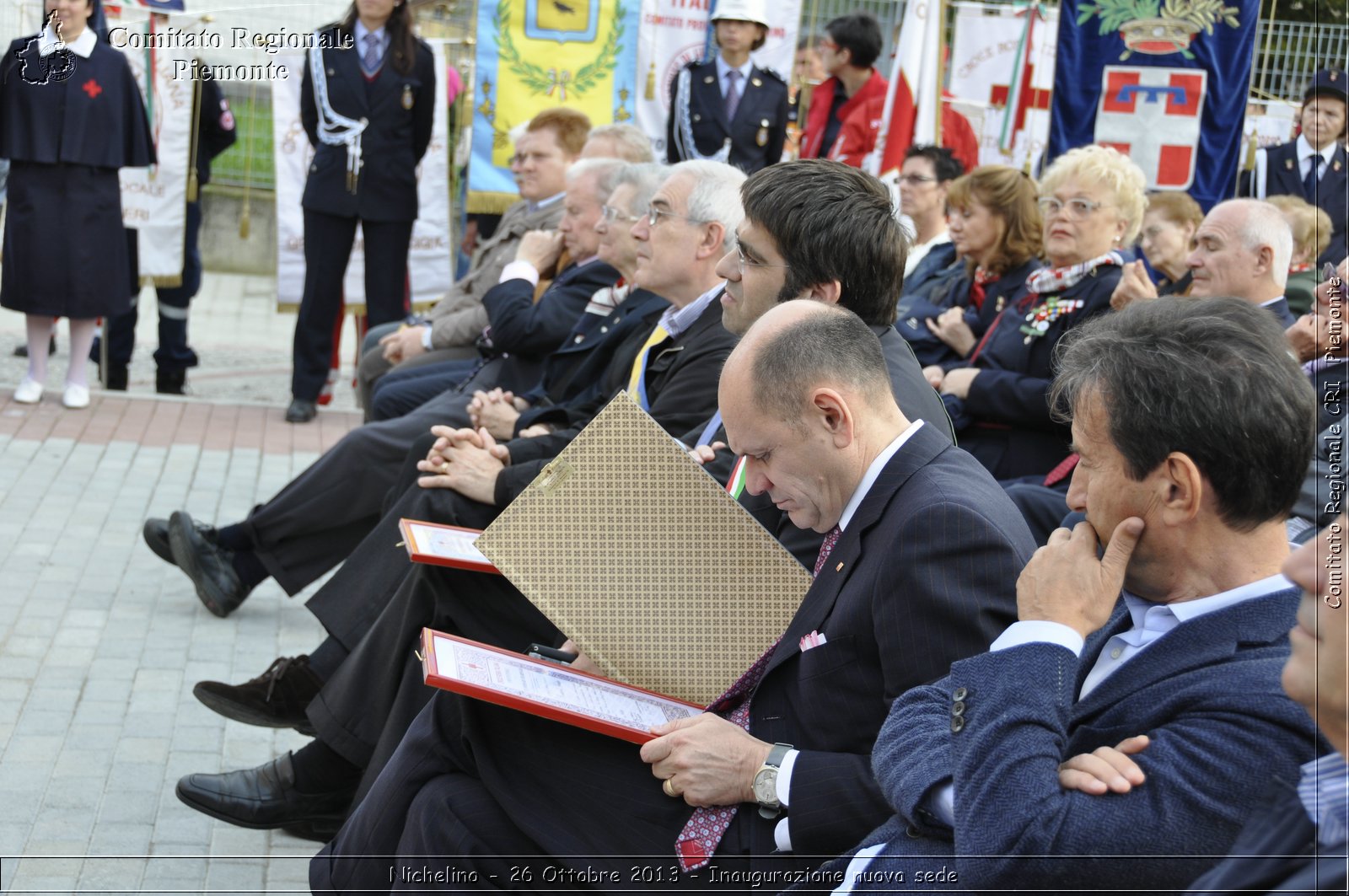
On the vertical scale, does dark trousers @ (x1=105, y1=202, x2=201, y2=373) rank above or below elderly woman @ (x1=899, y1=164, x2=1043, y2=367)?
below

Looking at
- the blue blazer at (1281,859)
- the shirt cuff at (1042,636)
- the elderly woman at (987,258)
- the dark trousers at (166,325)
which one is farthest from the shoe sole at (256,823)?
the dark trousers at (166,325)

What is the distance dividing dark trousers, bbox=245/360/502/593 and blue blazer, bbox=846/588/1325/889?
320 centimetres

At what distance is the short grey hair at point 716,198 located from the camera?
161 inches

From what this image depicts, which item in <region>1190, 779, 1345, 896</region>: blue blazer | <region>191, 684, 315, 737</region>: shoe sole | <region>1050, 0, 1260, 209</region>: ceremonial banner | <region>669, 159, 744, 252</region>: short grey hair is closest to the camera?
<region>1190, 779, 1345, 896</region>: blue blazer

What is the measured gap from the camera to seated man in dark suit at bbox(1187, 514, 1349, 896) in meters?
1.40

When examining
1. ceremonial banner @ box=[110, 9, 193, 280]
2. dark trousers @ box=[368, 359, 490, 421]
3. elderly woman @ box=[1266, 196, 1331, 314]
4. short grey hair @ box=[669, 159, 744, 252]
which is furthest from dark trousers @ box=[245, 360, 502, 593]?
ceremonial banner @ box=[110, 9, 193, 280]

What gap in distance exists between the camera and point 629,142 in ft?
19.5

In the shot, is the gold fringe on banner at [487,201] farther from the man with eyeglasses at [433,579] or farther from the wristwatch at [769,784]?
the wristwatch at [769,784]

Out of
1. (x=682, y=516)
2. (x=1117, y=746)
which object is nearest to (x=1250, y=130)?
(x=682, y=516)

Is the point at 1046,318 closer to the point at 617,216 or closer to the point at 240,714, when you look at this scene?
the point at 617,216

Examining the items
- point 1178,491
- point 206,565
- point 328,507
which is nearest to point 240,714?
point 328,507

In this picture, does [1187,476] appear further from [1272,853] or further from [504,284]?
[504,284]

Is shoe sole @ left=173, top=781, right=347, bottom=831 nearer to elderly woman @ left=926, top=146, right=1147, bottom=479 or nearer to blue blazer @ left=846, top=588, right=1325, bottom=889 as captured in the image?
blue blazer @ left=846, top=588, right=1325, bottom=889

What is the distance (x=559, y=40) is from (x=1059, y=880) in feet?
25.7
